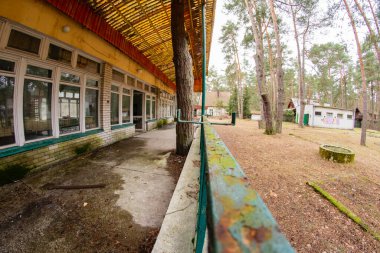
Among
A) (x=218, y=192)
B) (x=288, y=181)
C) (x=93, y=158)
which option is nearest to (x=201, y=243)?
(x=218, y=192)

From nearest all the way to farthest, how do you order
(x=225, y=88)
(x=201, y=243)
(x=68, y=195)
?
(x=201, y=243) < (x=68, y=195) < (x=225, y=88)

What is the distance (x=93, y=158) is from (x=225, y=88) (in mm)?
50934

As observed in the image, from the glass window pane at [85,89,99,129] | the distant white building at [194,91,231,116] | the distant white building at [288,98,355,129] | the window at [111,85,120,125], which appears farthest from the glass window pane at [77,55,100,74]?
the distant white building at [194,91,231,116]

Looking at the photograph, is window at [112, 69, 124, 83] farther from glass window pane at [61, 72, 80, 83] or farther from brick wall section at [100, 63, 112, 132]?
glass window pane at [61, 72, 80, 83]

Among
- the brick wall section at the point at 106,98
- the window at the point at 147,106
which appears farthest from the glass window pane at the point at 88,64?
the window at the point at 147,106

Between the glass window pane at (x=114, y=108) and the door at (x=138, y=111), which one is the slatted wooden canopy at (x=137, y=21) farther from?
the door at (x=138, y=111)

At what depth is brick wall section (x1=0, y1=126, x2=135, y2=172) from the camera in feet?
11.4

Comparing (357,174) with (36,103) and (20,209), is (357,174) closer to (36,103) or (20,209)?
(20,209)

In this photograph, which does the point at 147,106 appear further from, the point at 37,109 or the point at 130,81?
the point at 37,109

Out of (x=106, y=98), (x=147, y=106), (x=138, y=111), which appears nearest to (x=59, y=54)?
(x=106, y=98)

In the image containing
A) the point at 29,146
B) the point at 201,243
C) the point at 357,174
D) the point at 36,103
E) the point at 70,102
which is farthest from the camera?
the point at 70,102

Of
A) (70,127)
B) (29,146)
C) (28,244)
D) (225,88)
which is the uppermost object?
(225,88)

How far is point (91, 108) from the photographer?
18.9 feet

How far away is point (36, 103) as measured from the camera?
403 centimetres
